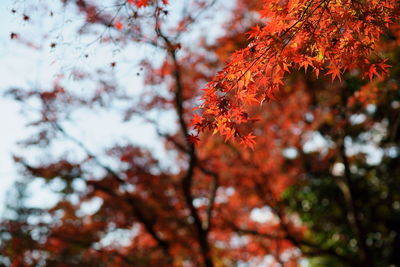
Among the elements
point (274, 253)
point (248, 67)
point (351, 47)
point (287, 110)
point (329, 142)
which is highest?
point (287, 110)

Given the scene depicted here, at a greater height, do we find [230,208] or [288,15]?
[230,208]

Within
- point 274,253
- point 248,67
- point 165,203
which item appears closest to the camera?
point 248,67

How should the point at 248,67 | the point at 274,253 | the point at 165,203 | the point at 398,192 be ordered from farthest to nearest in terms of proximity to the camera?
the point at 274,253 < the point at 165,203 < the point at 398,192 < the point at 248,67

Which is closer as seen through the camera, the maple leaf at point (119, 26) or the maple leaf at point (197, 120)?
the maple leaf at point (197, 120)

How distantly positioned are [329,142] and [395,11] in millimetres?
7413

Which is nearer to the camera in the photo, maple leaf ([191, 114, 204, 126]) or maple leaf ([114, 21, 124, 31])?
maple leaf ([191, 114, 204, 126])

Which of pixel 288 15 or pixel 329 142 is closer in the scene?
pixel 288 15

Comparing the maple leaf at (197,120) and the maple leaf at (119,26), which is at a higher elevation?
the maple leaf at (119,26)

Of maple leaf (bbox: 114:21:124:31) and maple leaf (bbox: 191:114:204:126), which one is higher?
maple leaf (bbox: 114:21:124:31)

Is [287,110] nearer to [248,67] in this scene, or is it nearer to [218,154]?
[218,154]

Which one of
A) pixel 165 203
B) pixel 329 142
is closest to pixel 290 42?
pixel 329 142

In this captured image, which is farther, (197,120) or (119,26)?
(119,26)

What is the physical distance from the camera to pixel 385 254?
10078 millimetres

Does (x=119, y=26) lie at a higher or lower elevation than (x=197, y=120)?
higher
